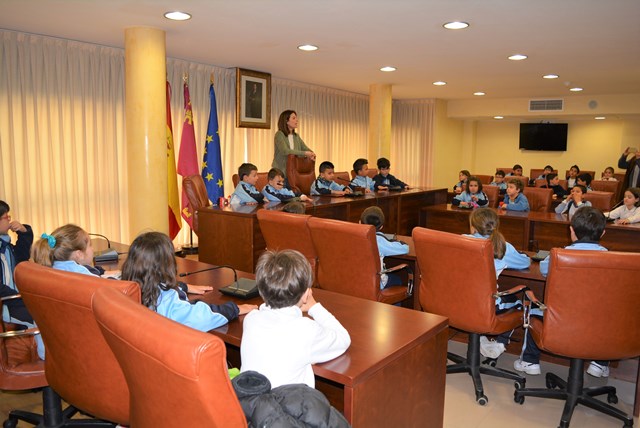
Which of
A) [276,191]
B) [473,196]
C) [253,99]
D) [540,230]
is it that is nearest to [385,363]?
[276,191]

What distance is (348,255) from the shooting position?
334cm

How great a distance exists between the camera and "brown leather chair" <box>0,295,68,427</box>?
7.16 ft

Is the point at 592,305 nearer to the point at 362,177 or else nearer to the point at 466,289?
the point at 466,289

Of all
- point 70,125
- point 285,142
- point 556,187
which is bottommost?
point 556,187

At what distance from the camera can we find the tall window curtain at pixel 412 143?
37.3 feet

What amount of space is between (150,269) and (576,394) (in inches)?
90.5

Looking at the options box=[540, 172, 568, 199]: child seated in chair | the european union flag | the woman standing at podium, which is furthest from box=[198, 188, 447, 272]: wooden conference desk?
box=[540, 172, 568, 199]: child seated in chair

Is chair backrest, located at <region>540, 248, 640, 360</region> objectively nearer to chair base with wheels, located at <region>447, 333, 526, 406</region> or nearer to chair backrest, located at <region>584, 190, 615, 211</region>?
chair base with wheels, located at <region>447, 333, 526, 406</region>

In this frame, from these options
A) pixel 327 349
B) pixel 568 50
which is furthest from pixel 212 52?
pixel 327 349

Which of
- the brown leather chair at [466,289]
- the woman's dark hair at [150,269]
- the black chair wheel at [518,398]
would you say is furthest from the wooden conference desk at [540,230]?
the woman's dark hair at [150,269]

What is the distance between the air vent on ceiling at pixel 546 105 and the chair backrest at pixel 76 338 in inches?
417

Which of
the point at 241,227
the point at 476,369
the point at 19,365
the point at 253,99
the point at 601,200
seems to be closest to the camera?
the point at 19,365

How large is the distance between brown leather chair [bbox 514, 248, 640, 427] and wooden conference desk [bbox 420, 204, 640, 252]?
123 inches

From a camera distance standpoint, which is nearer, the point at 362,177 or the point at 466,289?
the point at 466,289
